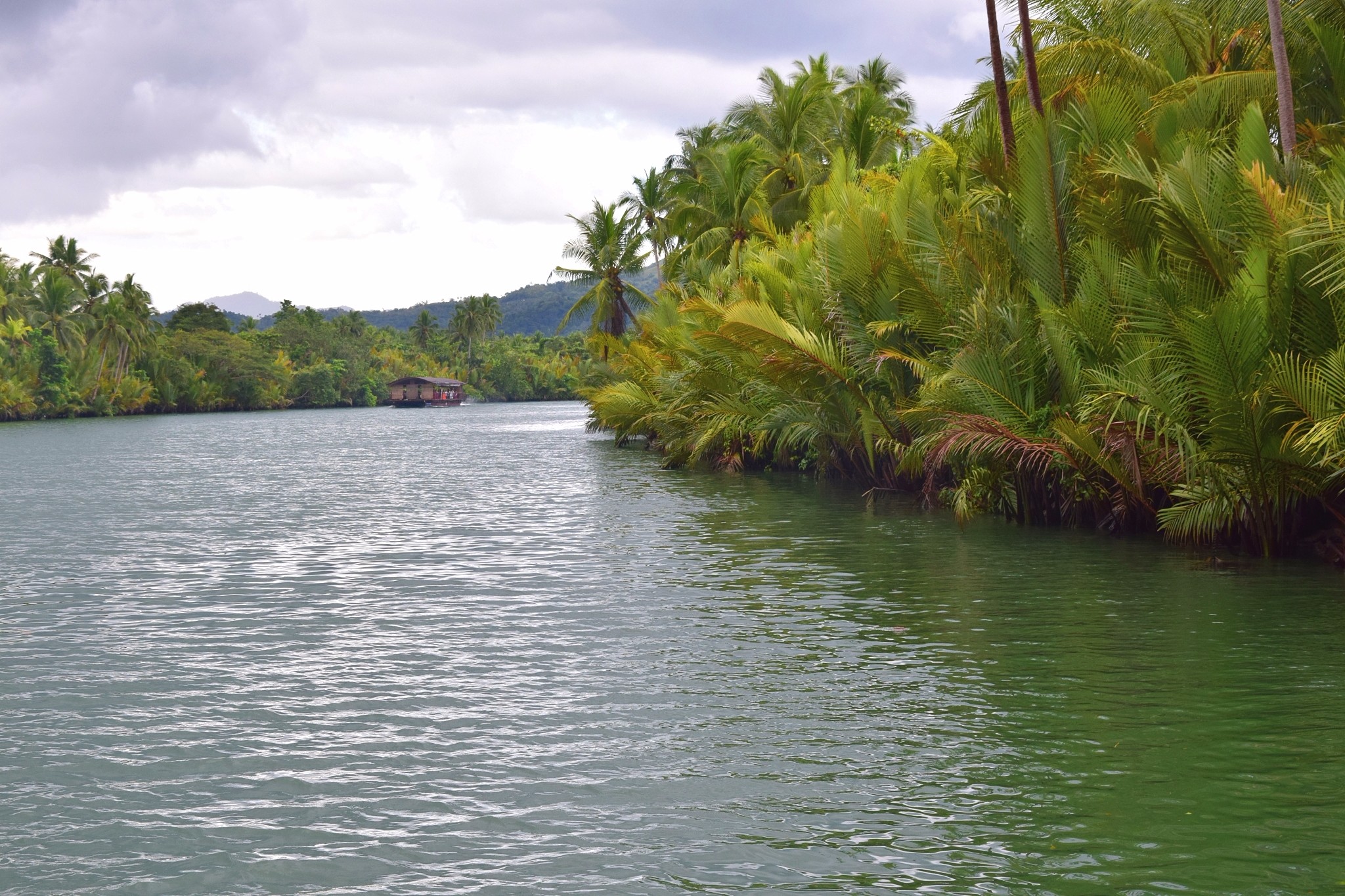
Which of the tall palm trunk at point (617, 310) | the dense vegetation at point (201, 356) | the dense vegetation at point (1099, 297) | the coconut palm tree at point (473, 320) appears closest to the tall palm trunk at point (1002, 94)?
the dense vegetation at point (1099, 297)

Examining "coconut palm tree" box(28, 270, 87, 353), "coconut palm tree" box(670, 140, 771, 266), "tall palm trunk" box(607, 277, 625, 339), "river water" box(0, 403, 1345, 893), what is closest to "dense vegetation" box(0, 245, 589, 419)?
"coconut palm tree" box(28, 270, 87, 353)

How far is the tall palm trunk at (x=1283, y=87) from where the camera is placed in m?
13.8

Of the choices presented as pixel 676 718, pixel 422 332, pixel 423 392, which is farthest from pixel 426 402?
pixel 676 718

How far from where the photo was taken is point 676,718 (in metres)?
8.38

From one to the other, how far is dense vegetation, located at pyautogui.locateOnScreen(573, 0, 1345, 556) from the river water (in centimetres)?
127

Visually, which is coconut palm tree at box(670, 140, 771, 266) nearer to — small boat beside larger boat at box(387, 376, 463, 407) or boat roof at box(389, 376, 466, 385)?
boat roof at box(389, 376, 466, 385)

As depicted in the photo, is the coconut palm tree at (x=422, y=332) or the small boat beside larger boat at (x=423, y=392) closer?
the small boat beside larger boat at (x=423, y=392)

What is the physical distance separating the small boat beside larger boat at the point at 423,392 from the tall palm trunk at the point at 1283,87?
136086 mm

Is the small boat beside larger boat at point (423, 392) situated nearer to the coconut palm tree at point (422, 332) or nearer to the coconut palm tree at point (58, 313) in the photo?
the coconut palm tree at point (422, 332)

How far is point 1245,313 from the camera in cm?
1177

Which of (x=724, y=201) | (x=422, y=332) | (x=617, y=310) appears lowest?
(x=617, y=310)

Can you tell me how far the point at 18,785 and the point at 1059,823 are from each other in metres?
5.73

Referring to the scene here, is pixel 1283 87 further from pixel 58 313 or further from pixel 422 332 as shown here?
pixel 422 332

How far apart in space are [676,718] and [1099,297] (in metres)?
8.99
